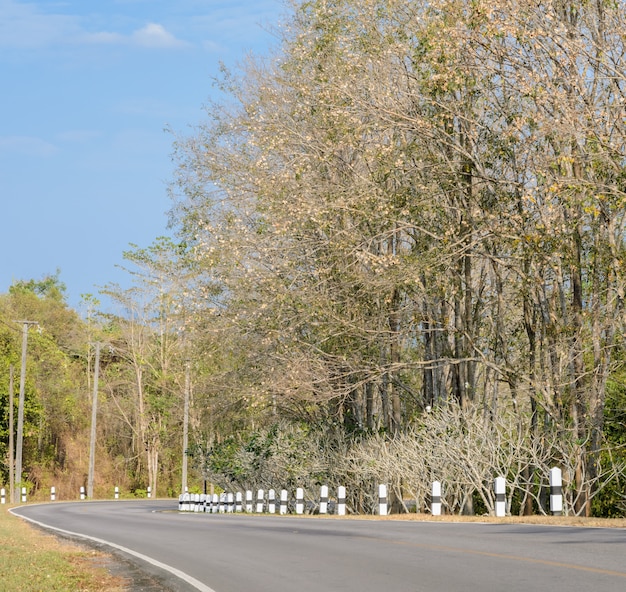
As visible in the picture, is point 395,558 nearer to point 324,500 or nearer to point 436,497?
point 436,497

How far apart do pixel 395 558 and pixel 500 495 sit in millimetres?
9179

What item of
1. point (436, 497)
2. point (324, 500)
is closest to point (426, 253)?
point (436, 497)

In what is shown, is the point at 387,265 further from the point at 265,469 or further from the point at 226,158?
the point at 265,469

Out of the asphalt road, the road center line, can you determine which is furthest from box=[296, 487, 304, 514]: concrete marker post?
the road center line

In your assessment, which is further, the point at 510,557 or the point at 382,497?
the point at 382,497

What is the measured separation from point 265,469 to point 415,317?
12.9 metres

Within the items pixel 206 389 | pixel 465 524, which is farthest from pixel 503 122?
pixel 206 389

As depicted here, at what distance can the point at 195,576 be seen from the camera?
12.4m

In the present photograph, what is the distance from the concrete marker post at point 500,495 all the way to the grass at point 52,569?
790 cm

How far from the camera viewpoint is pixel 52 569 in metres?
14.2

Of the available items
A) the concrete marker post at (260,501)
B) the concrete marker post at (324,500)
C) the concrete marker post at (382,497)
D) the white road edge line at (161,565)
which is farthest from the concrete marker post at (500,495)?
the concrete marker post at (260,501)

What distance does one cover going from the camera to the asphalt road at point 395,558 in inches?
402

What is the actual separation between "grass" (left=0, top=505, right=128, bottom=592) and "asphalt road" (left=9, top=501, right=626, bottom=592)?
655 millimetres

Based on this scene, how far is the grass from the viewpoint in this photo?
12.3 m
